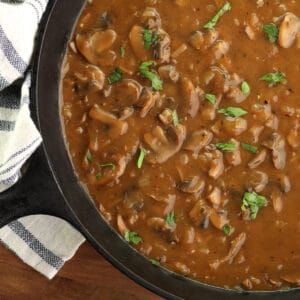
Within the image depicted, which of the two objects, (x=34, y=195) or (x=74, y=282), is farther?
(x=74, y=282)

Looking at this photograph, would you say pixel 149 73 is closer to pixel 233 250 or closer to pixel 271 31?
A: pixel 271 31

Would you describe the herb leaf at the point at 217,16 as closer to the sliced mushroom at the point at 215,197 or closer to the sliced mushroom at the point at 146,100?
the sliced mushroom at the point at 146,100

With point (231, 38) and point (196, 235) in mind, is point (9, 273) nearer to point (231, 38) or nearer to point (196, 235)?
point (196, 235)

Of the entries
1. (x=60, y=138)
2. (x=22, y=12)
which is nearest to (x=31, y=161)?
(x=60, y=138)

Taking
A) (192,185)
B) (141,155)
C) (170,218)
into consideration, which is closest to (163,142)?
(141,155)

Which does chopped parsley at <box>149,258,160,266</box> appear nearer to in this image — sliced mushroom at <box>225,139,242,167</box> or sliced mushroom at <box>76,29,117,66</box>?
sliced mushroom at <box>225,139,242,167</box>

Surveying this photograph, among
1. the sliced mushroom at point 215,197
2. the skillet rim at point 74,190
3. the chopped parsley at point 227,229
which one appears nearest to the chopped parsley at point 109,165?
the skillet rim at point 74,190

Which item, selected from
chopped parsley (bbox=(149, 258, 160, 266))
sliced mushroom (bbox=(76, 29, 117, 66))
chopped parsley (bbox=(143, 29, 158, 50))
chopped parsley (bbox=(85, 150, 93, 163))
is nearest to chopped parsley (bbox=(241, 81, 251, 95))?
chopped parsley (bbox=(143, 29, 158, 50))

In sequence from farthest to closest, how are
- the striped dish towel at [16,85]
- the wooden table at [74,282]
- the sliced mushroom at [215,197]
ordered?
the wooden table at [74,282]
the sliced mushroom at [215,197]
the striped dish towel at [16,85]
